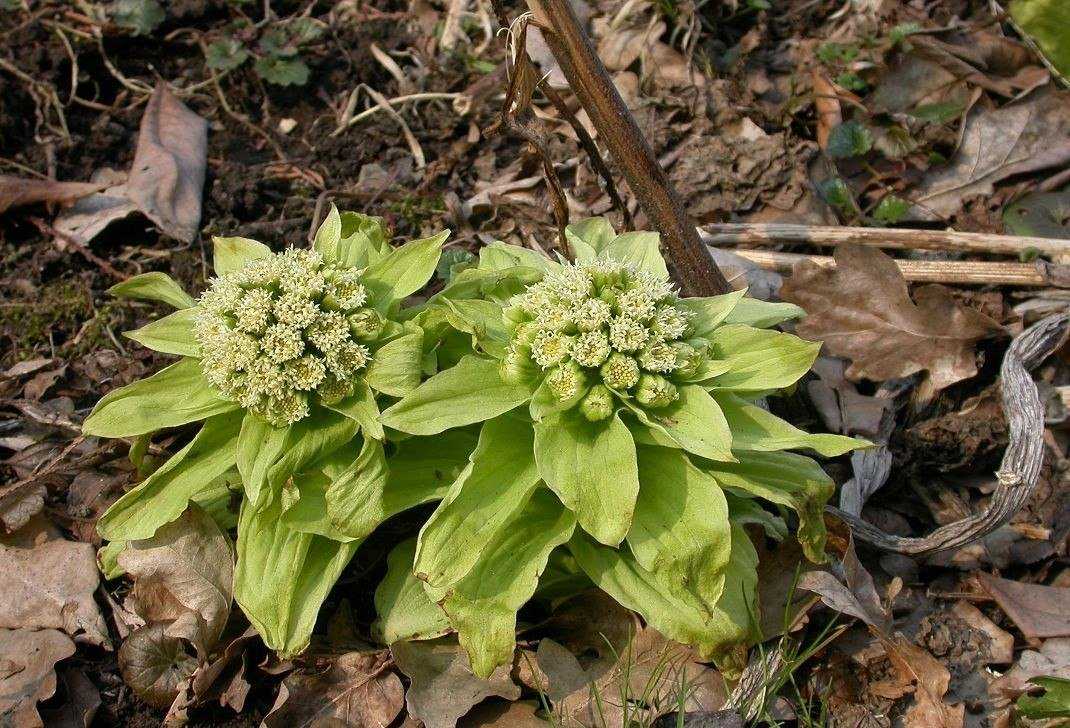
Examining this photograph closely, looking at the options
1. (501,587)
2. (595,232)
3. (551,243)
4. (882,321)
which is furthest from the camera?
(551,243)

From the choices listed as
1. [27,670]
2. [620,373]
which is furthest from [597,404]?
[27,670]

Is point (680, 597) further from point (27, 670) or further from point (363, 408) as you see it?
point (27, 670)

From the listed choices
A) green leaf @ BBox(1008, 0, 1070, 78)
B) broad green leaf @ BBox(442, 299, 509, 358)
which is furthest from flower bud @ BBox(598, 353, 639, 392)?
green leaf @ BBox(1008, 0, 1070, 78)

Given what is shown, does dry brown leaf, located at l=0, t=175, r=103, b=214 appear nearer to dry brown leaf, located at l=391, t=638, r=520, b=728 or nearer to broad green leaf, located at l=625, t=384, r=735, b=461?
dry brown leaf, located at l=391, t=638, r=520, b=728

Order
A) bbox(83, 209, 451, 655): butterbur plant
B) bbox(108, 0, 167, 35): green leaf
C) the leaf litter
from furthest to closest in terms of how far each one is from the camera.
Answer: bbox(108, 0, 167, 35): green leaf < the leaf litter < bbox(83, 209, 451, 655): butterbur plant

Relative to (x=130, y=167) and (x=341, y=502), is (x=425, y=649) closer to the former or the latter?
(x=341, y=502)

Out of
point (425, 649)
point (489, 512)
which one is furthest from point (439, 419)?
point (425, 649)
